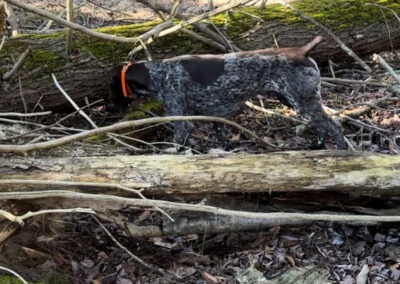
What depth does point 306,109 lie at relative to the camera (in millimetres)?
5508

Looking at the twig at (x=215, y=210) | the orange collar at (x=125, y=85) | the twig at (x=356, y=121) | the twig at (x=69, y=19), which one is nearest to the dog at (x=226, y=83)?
the orange collar at (x=125, y=85)

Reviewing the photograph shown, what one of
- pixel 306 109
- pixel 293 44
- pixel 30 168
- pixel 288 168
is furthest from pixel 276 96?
pixel 30 168

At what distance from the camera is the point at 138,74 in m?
5.77

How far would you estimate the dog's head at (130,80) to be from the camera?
5738mm

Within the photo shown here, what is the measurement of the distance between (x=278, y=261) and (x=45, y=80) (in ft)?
10.4

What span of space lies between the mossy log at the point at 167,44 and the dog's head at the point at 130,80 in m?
0.17

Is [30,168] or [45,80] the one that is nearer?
[30,168]

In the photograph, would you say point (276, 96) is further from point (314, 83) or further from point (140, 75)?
point (140, 75)

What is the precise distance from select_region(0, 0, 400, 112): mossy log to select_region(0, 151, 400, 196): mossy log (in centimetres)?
210

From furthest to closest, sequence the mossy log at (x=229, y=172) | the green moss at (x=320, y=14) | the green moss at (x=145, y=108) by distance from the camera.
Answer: the green moss at (x=320, y=14)
the green moss at (x=145, y=108)
the mossy log at (x=229, y=172)

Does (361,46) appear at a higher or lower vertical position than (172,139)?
higher

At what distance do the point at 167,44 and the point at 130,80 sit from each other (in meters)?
0.75

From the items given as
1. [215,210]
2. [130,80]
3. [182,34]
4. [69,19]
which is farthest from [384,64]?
[69,19]

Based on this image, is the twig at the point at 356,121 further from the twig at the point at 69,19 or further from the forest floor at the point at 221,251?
the twig at the point at 69,19
